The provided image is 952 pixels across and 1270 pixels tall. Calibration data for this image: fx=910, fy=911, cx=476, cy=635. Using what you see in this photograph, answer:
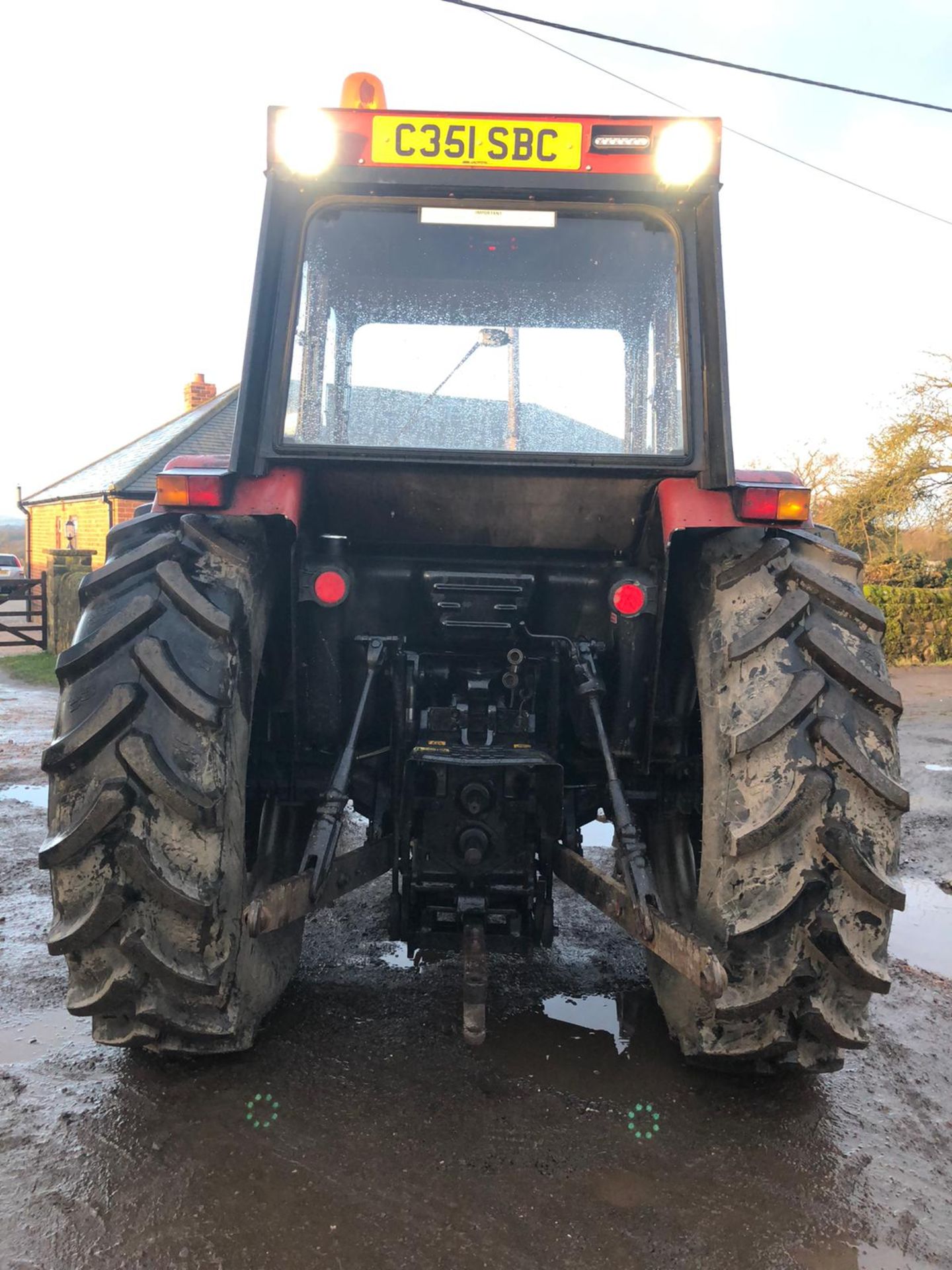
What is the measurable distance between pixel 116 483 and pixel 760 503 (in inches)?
878

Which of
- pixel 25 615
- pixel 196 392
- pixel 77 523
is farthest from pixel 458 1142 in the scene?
pixel 196 392

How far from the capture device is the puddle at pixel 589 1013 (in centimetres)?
295

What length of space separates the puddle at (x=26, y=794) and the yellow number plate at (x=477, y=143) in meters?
4.60

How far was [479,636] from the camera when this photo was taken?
290 cm

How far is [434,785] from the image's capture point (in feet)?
8.52

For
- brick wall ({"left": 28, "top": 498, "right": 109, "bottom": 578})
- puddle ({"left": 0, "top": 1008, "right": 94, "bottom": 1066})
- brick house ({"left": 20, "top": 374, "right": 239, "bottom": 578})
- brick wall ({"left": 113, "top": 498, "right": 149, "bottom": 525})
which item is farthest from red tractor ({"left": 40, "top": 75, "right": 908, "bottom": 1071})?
brick wall ({"left": 113, "top": 498, "right": 149, "bottom": 525})

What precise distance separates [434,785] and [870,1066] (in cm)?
162

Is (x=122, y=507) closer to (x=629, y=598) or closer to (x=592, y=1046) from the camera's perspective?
(x=629, y=598)

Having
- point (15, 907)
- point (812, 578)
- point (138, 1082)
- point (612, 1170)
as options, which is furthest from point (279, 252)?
point (15, 907)

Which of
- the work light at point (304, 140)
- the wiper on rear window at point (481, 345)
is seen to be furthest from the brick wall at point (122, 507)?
the wiper on rear window at point (481, 345)

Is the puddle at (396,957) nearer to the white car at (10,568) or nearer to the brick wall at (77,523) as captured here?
the brick wall at (77,523)

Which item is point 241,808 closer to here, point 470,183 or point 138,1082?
point 138,1082

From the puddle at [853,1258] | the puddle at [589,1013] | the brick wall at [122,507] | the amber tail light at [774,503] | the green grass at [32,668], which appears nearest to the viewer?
the puddle at [853,1258]

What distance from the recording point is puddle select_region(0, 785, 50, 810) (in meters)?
5.88
